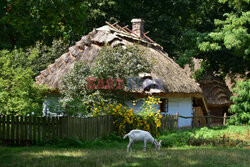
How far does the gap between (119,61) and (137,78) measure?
1278 mm

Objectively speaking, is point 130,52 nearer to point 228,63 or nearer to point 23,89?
point 23,89

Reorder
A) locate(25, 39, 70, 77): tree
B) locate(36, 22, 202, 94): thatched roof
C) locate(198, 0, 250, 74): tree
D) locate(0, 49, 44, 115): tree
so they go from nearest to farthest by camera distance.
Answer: locate(0, 49, 44, 115): tree, locate(36, 22, 202, 94): thatched roof, locate(198, 0, 250, 74): tree, locate(25, 39, 70, 77): tree

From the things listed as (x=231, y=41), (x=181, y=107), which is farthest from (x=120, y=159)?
(x=181, y=107)

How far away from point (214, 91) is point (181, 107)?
8793 millimetres

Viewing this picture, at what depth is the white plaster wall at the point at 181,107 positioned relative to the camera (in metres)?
23.7

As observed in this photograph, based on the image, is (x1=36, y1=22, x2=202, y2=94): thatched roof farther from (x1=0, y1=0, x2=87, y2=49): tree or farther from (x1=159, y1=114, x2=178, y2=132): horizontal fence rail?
(x1=0, y1=0, x2=87, y2=49): tree

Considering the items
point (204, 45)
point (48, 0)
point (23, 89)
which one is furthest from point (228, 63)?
point (48, 0)

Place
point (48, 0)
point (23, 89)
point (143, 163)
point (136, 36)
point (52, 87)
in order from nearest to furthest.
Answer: point (143, 163) → point (48, 0) → point (23, 89) → point (52, 87) → point (136, 36)

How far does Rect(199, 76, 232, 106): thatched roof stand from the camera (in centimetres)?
3193

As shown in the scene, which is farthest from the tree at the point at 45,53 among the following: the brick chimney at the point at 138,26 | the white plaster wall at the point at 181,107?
the white plaster wall at the point at 181,107

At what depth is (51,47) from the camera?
28.8 m

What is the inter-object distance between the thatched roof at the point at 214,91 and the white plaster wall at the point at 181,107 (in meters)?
6.57

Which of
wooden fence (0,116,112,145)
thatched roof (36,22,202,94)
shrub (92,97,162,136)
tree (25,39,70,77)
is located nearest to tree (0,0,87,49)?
wooden fence (0,116,112,145)

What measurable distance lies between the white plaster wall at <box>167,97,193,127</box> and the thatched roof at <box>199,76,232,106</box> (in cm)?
657
